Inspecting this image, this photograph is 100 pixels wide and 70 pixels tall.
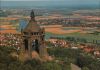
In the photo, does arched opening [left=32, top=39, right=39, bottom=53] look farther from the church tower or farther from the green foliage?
the green foliage

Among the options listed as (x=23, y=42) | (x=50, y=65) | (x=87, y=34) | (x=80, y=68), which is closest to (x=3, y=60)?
(x=23, y=42)

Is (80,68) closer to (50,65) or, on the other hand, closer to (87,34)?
(50,65)

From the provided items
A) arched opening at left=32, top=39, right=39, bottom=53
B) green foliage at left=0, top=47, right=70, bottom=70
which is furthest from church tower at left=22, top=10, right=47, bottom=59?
green foliage at left=0, top=47, right=70, bottom=70

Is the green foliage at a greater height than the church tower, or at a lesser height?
lesser

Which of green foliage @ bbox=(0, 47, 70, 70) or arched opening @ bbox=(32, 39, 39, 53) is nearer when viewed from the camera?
green foliage @ bbox=(0, 47, 70, 70)

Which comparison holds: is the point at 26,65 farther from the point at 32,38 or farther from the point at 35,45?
the point at 35,45

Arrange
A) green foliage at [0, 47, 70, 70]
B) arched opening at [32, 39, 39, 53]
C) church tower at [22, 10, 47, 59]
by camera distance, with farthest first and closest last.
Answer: arched opening at [32, 39, 39, 53] < church tower at [22, 10, 47, 59] < green foliage at [0, 47, 70, 70]

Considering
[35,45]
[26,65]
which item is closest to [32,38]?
[35,45]

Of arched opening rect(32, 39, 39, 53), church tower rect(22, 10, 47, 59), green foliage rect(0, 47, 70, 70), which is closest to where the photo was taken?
green foliage rect(0, 47, 70, 70)
